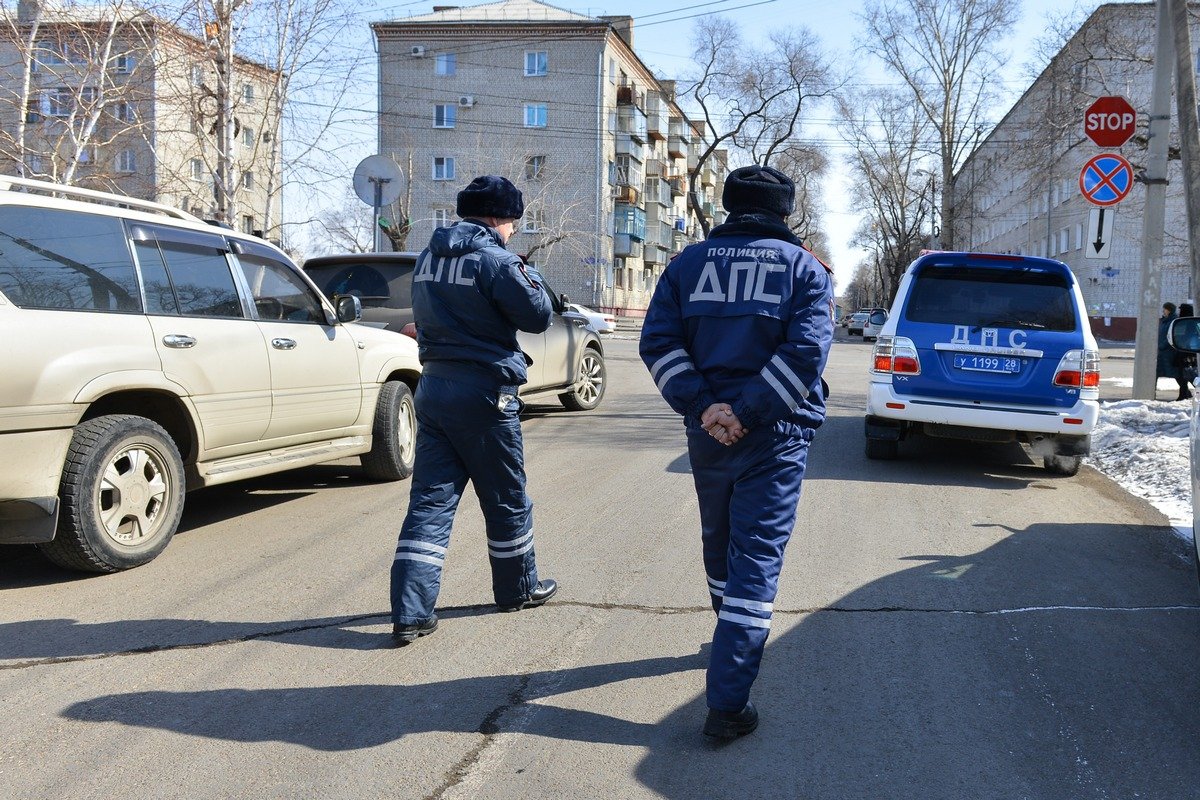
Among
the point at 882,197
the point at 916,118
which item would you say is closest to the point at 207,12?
the point at 916,118

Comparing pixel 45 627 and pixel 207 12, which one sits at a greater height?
pixel 207 12

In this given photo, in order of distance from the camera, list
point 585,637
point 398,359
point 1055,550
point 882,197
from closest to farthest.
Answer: point 585,637
point 1055,550
point 398,359
point 882,197

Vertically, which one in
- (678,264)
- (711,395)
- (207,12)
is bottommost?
(711,395)

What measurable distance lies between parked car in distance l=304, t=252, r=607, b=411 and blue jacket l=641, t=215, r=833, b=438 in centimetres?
444

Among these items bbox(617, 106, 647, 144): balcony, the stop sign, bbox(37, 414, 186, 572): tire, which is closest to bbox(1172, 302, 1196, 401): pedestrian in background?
the stop sign

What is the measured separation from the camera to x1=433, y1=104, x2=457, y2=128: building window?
5144 centimetres

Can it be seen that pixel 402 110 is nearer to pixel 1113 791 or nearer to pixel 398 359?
pixel 398 359

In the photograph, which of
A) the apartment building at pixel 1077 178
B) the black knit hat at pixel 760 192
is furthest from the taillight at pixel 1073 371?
the black knit hat at pixel 760 192

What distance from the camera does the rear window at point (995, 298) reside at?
335 inches

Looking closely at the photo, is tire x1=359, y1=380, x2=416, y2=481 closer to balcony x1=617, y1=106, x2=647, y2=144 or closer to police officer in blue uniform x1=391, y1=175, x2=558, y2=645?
police officer in blue uniform x1=391, y1=175, x2=558, y2=645

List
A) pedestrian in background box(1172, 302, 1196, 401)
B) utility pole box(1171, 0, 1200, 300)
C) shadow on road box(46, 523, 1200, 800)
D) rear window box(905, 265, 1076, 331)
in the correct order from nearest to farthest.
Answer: shadow on road box(46, 523, 1200, 800) → rear window box(905, 265, 1076, 331) → utility pole box(1171, 0, 1200, 300) → pedestrian in background box(1172, 302, 1196, 401)

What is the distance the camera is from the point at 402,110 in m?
52.1

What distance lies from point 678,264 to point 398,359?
466 centimetres

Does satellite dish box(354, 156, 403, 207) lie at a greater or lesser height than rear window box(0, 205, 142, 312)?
greater
